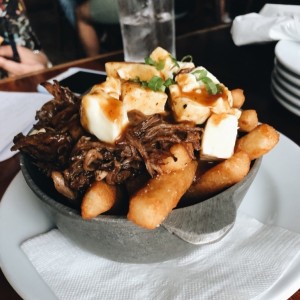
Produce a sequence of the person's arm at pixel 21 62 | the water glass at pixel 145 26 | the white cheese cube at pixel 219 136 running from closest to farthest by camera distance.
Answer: the white cheese cube at pixel 219 136, the water glass at pixel 145 26, the person's arm at pixel 21 62

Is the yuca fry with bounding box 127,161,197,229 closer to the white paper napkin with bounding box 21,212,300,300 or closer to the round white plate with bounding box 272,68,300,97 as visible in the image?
the white paper napkin with bounding box 21,212,300,300

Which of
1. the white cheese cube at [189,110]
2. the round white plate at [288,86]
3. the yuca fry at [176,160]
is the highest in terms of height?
the white cheese cube at [189,110]

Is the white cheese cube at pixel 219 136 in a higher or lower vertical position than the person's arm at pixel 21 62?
higher

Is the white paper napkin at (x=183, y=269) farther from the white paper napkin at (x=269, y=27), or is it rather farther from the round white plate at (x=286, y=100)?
the white paper napkin at (x=269, y=27)

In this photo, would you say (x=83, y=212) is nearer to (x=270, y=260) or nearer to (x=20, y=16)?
(x=270, y=260)

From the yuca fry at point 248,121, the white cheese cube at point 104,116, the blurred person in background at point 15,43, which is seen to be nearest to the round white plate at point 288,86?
A: the yuca fry at point 248,121

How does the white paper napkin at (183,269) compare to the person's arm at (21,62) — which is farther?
the person's arm at (21,62)

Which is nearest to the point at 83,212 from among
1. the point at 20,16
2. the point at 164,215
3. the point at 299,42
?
the point at 164,215
